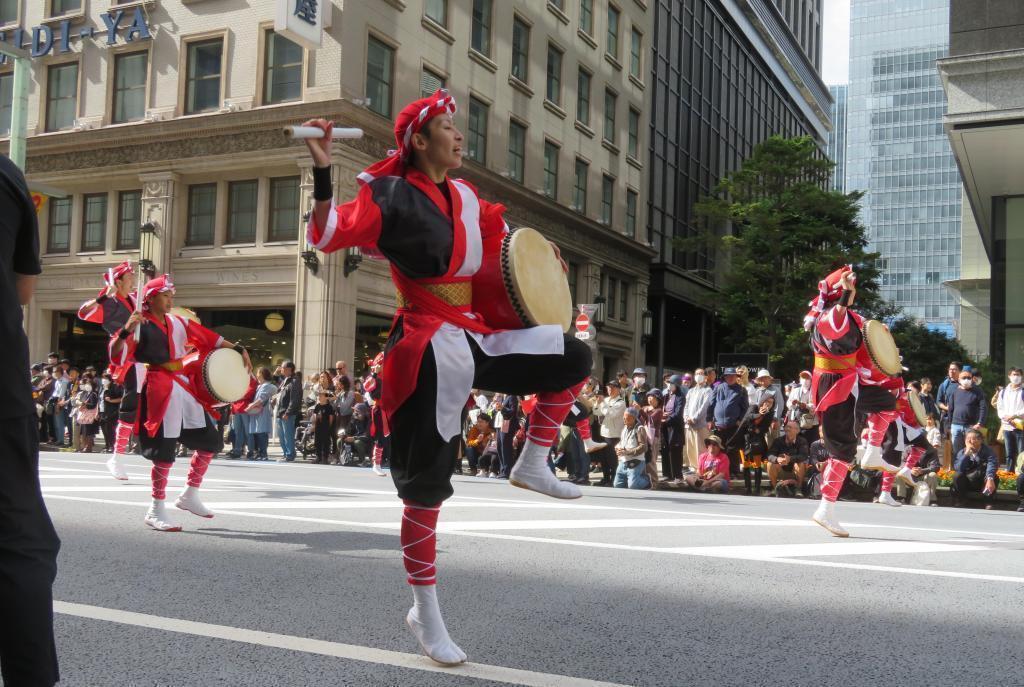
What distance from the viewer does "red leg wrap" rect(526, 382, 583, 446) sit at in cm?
462

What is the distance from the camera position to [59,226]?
30.7 meters

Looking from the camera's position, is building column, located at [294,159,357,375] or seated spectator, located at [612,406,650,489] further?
building column, located at [294,159,357,375]

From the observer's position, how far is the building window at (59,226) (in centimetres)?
3048

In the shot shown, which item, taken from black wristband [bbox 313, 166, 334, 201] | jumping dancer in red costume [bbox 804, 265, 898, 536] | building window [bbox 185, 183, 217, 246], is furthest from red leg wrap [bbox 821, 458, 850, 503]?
building window [bbox 185, 183, 217, 246]

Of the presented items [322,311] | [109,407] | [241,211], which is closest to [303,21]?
[241,211]

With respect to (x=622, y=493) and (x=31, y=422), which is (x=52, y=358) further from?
(x=31, y=422)

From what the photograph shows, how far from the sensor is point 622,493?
14.2 metres

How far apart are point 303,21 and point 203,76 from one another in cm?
460

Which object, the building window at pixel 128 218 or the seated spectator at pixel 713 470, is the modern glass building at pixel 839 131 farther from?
the seated spectator at pixel 713 470

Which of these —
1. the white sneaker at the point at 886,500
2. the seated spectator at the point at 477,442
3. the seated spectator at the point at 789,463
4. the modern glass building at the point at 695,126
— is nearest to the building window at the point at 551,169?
the modern glass building at the point at 695,126

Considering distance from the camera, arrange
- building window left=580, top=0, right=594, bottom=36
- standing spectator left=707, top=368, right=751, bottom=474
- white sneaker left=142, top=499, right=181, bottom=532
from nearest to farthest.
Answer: white sneaker left=142, top=499, right=181, bottom=532
standing spectator left=707, top=368, right=751, bottom=474
building window left=580, top=0, right=594, bottom=36

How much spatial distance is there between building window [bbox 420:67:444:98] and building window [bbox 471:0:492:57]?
100.0 inches

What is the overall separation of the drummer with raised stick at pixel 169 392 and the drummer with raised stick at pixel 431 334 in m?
4.63

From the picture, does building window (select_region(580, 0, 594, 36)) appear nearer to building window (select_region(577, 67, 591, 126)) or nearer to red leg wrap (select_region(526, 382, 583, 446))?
building window (select_region(577, 67, 591, 126))
